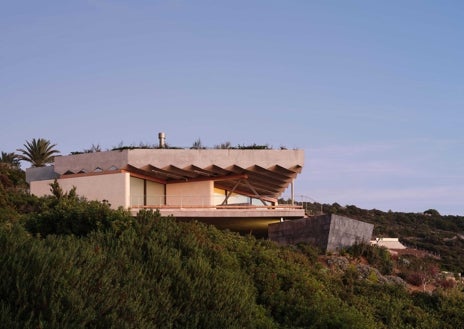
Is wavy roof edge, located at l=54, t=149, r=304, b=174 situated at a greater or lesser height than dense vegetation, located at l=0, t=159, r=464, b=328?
greater

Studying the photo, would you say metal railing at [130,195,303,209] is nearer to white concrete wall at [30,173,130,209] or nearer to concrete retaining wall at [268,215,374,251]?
white concrete wall at [30,173,130,209]

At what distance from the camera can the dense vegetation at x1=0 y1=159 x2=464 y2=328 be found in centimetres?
1188

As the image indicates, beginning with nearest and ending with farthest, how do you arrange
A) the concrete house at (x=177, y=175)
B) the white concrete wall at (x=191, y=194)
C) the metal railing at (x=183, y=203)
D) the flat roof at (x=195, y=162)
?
the concrete house at (x=177, y=175), the flat roof at (x=195, y=162), the metal railing at (x=183, y=203), the white concrete wall at (x=191, y=194)

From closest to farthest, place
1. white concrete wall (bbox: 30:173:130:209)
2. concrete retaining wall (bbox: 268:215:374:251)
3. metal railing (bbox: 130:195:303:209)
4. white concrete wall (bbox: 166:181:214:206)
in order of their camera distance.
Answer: concrete retaining wall (bbox: 268:215:374:251) → white concrete wall (bbox: 30:173:130:209) → metal railing (bbox: 130:195:303:209) → white concrete wall (bbox: 166:181:214:206)

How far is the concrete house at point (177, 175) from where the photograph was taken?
36531mm

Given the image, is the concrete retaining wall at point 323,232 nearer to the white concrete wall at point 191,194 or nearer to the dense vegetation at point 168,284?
the white concrete wall at point 191,194

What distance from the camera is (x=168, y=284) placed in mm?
15008

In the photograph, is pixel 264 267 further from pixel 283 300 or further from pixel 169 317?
pixel 169 317

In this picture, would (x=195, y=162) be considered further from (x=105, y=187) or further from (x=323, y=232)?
(x=323, y=232)

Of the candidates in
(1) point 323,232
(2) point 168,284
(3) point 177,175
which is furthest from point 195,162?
(2) point 168,284

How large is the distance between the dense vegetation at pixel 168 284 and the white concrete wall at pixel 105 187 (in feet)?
30.6

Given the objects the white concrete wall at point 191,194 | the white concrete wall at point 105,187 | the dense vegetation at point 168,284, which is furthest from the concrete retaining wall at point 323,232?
the white concrete wall at point 105,187

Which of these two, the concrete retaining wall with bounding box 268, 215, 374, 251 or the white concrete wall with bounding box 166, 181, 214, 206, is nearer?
the concrete retaining wall with bounding box 268, 215, 374, 251

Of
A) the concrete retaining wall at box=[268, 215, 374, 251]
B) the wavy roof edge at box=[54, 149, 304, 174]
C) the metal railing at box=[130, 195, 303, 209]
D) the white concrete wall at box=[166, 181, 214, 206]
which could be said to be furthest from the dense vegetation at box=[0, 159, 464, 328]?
the white concrete wall at box=[166, 181, 214, 206]
